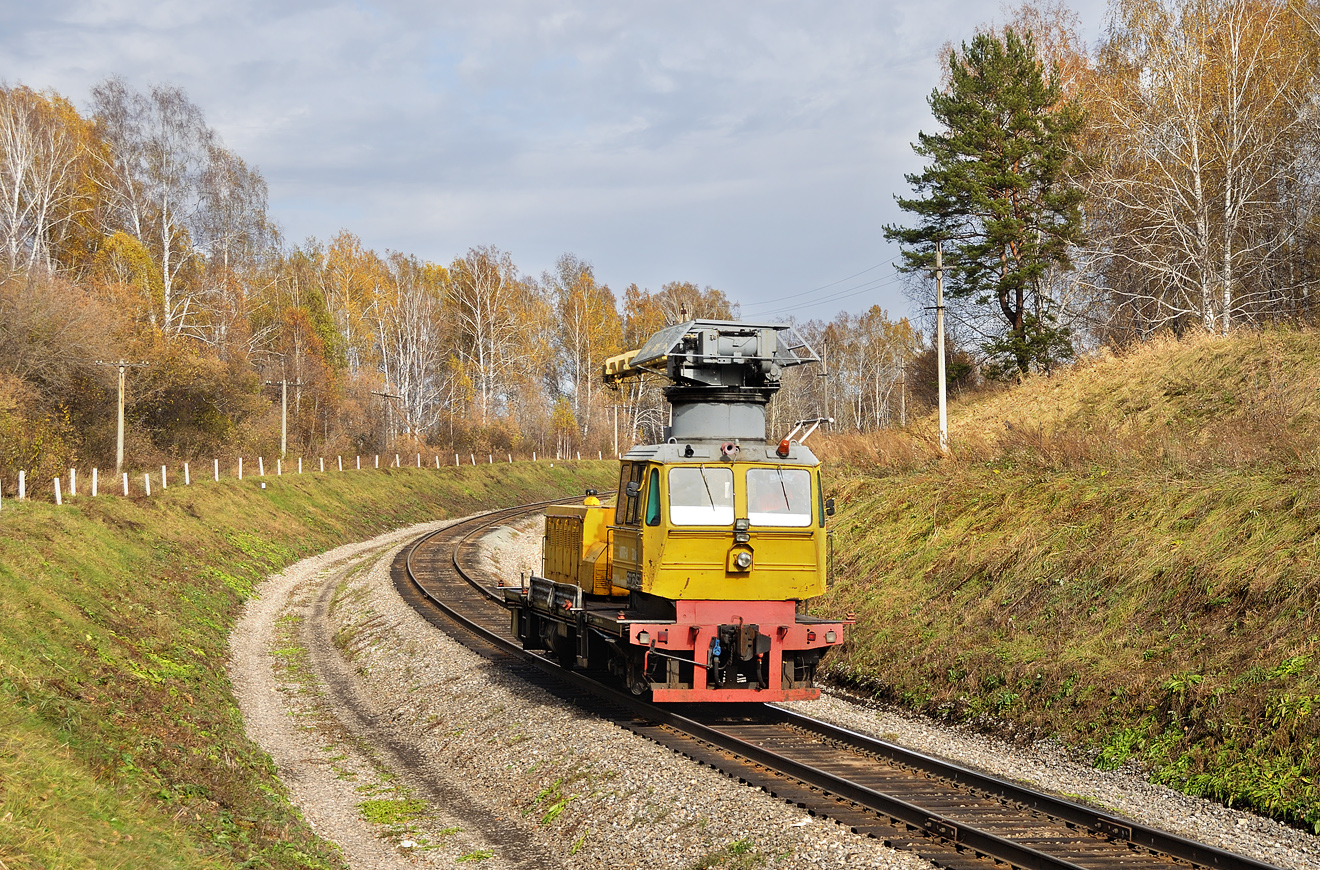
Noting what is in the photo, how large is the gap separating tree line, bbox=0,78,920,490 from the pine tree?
61.0 ft

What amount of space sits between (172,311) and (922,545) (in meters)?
43.1

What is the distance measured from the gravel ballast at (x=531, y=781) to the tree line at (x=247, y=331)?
28.5 feet

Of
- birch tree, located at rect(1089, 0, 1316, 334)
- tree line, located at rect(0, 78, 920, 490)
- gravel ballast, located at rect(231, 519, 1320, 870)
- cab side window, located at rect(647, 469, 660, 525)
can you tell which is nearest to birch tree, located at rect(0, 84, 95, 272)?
tree line, located at rect(0, 78, 920, 490)

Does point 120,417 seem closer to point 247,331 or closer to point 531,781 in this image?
point 247,331

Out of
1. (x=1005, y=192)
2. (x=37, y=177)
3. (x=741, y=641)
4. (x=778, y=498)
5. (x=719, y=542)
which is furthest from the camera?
(x=37, y=177)

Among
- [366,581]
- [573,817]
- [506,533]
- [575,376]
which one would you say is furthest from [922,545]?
[575,376]

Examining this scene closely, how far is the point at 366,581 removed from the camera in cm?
2670

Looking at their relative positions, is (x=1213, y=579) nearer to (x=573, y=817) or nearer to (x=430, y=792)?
(x=573, y=817)

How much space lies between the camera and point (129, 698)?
461 inches

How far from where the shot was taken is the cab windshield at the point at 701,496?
1129cm

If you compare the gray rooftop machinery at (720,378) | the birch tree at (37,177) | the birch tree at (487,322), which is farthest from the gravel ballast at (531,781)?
the birch tree at (487,322)

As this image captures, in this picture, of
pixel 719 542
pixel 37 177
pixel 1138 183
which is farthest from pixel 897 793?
pixel 37 177

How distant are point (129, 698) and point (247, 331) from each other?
45966 millimetres

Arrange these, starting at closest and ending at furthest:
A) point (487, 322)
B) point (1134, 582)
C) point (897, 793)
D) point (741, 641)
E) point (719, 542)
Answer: point (897, 793), point (741, 641), point (719, 542), point (1134, 582), point (487, 322)
